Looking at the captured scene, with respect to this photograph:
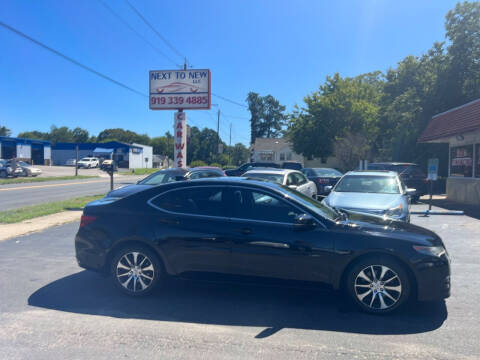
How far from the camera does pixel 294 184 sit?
1194 cm

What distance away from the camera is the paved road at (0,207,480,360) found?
371 cm

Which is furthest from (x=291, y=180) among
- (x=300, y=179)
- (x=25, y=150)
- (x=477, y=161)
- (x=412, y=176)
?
(x=25, y=150)

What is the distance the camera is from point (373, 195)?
9344mm

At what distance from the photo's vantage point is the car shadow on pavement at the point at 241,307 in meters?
4.30

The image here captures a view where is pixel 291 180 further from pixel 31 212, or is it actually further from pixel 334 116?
pixel 334 116

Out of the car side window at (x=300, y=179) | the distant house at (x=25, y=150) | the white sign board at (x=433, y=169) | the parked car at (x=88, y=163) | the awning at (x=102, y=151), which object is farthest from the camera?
the awning at (x=102, y=151)

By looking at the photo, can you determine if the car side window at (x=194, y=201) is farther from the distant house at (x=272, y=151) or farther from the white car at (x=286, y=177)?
the distant house at (x=272, y=151)

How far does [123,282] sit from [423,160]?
87.9 ft

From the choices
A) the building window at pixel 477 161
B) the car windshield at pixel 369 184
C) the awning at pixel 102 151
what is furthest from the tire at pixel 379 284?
the awning at pixel 102 151

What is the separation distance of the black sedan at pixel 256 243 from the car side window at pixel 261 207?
12 millimetres

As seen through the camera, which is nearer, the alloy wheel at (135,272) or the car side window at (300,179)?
the alloy wheel at (135,272)

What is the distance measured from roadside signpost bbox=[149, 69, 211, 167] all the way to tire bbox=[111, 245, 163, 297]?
17873 millimetres

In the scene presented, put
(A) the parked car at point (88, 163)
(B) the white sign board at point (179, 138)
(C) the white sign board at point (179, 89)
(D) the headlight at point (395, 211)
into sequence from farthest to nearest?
(A) the parked car at point (88, 163), (C) the white sign board at point (179, 89), (B) the white sign board at point (179, 138), (D) the headlight at point (395, 211)

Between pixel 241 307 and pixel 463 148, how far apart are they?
625 inches
